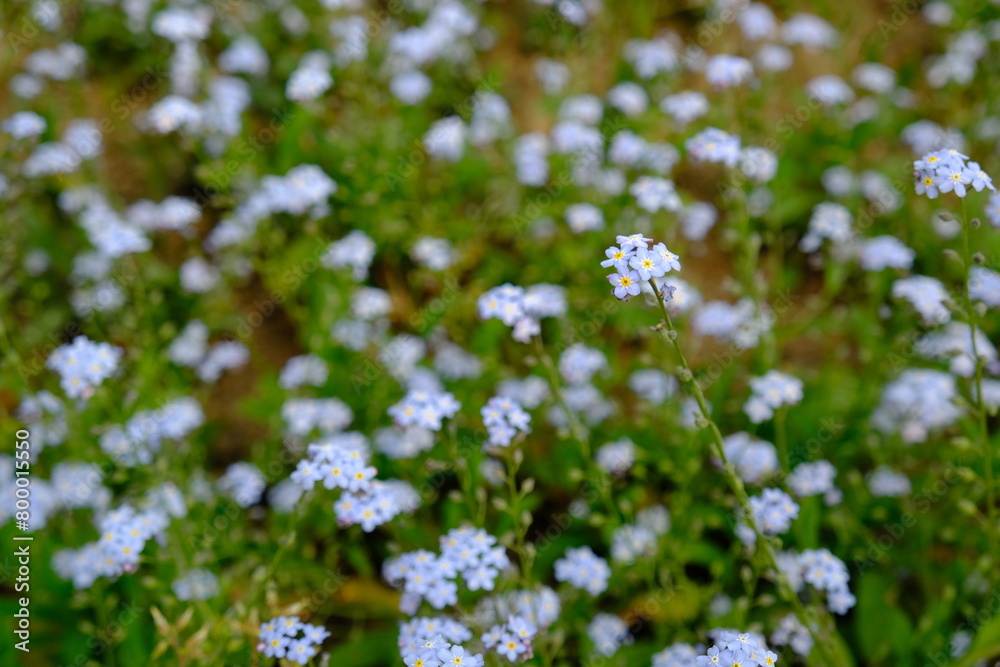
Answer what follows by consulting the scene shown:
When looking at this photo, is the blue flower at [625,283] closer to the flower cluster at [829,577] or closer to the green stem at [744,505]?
the green stem at [744,505]

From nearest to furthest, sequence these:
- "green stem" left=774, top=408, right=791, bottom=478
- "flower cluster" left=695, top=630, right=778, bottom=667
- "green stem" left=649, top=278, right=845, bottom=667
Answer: "flower cluster" left=695, top=630, right=778, bottom=667, "green stem" left=649, top=278, right=845, bottom=667, "green stem" left=774, top=408, right=791, bottom=478

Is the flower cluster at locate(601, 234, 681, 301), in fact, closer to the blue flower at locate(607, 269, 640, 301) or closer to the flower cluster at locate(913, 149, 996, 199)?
the blue flower at locate(607, 269, 640, 301)

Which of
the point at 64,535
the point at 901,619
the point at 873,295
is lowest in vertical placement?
the point at 64,535

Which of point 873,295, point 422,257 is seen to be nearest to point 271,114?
point 422,257

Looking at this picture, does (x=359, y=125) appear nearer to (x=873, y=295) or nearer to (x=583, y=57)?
(x=583, y=57)

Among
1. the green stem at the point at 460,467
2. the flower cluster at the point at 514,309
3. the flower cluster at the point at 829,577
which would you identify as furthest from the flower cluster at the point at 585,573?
the flower cluster at the point at 514,309

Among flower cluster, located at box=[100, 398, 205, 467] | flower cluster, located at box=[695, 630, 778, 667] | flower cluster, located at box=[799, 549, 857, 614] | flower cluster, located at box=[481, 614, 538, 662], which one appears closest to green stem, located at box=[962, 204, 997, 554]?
flower cluster, located at box=[799, 549, 857, 614]

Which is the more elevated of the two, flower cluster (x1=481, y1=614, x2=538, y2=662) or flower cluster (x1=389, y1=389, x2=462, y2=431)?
flower cluster (x1=389, y1=389, x2=462, y2=431)
